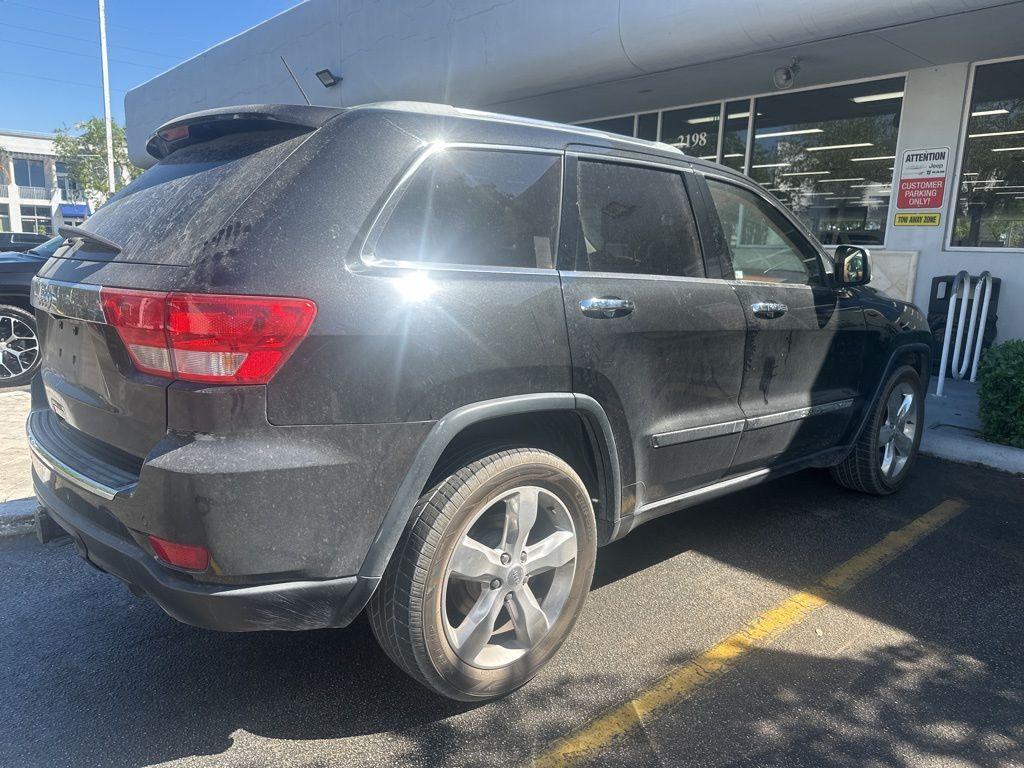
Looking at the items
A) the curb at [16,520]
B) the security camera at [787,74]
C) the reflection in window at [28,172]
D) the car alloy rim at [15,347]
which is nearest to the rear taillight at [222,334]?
the curb at [16,520]

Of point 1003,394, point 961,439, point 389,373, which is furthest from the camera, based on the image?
point 961,439

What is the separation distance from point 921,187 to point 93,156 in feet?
130

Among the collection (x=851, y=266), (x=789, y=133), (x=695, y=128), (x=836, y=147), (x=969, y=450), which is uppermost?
(x=695, y=128)

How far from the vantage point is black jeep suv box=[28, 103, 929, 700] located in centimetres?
200

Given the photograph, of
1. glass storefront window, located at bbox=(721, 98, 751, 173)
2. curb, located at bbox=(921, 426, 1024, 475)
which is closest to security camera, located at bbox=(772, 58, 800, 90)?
glass storefront window, located at bbox=(721, 98, 751, 173)

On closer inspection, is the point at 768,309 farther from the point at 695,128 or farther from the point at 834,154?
the point at 695,128

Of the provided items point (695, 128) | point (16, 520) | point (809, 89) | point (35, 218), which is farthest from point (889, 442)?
point (35, 218)

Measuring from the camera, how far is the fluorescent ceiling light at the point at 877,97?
27.8ft

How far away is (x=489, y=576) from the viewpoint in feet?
8.13

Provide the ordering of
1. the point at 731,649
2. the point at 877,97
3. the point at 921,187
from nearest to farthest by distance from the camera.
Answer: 1. the point at 731,649
2. the point at 921,187
3. the point at 877,97

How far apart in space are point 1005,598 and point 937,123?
21.4 ft

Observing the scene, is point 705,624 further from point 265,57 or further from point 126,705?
point 265,57

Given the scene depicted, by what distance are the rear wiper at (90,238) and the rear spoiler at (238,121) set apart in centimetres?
46

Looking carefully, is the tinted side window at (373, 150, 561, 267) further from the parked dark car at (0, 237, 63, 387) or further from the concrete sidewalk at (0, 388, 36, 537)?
the parked dark car at (0, 237, 63, 387)
